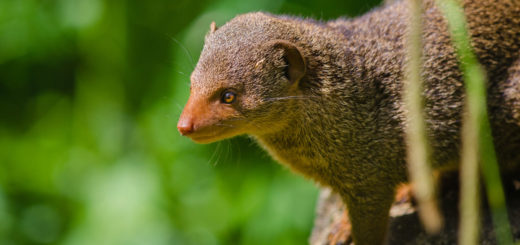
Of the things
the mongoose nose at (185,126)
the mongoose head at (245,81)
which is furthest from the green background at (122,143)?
the mongoose nose at (185,126)

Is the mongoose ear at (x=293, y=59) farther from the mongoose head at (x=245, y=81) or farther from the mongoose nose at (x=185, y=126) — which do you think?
the mongoose nose at (x=185, y=126)

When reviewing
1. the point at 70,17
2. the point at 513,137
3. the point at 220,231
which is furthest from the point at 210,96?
the point at 70,17

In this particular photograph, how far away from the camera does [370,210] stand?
2.91 meters

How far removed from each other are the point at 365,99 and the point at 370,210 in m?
0.50

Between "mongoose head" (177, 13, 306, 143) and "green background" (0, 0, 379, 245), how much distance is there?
1.25 metres

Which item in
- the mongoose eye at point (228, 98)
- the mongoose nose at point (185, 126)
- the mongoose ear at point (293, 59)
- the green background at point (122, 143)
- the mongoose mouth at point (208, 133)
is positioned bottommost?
the green background at point (122, 143)

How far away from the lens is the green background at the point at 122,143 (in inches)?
164

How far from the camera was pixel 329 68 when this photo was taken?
113 inches

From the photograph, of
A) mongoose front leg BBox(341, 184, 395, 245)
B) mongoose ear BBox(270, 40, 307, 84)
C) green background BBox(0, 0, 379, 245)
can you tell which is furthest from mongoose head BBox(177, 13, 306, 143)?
green background BBox(0, 0, 379, 245)

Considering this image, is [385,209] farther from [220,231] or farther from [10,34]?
[10,34]

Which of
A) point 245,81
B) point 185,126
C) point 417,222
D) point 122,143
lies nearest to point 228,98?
point 245,81

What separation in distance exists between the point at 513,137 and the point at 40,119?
3.37 m

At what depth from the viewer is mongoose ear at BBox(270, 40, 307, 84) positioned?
8.97 feet

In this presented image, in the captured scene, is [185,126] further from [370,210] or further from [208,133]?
[370,210]
